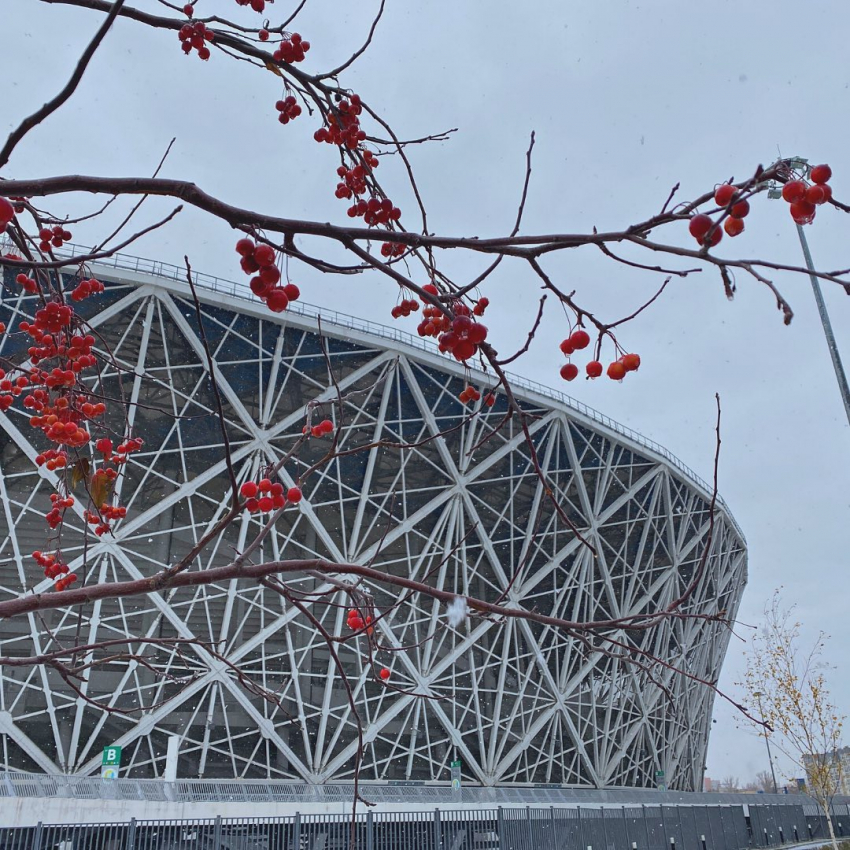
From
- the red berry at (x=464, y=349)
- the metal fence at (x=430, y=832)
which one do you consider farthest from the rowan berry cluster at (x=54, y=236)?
the metal fence at (x=430, y=832)

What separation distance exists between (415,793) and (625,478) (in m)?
13.6

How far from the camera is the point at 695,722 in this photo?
36.3 meters

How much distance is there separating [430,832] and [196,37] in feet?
44.9

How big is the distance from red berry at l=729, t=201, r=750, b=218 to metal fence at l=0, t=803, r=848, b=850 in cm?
916

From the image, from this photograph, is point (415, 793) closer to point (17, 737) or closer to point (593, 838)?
point (593, 838)

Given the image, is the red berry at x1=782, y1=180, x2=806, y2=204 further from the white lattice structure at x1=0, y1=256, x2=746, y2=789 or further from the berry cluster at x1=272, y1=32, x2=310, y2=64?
the white lattice structure at x1=0, y1=256, x2=746, y2=789

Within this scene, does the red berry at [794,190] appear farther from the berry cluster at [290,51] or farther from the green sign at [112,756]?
the green sign at [112,756]

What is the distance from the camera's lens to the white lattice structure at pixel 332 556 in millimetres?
17062

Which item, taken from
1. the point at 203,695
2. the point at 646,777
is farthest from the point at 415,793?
the point at 646,777

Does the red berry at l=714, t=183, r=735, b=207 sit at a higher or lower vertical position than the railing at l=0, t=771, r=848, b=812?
higher

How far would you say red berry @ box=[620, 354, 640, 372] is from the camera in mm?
2233

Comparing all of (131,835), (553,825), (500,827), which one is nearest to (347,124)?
(131,835)

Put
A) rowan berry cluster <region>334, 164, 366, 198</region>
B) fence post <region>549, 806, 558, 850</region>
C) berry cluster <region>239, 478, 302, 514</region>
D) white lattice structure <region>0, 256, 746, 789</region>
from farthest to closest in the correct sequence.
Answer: white lattice structure <region>0, 256, 746, 789</region> → fence post <region>549, 806, 558, 850</region> → rowan berry cluster <region>334, 164, 366, 198</region> → berry cluster <region>239, 478, 302, 514</region>

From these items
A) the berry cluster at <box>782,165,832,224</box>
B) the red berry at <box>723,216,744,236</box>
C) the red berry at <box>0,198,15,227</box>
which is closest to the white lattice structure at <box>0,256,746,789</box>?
the berry cluster at <box>782,165,832,224</box>
